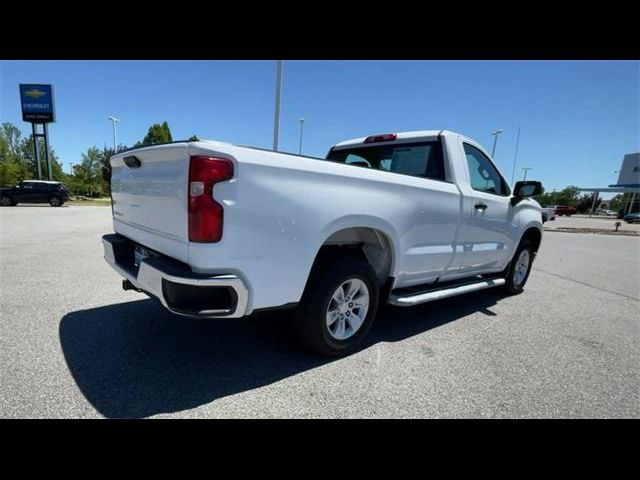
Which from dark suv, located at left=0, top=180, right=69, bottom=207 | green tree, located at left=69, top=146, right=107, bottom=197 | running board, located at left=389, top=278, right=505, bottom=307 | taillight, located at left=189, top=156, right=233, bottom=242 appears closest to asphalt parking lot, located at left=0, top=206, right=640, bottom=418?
running board, located at left=389, top=278, right=505, bottom=307

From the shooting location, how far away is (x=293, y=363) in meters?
2.71

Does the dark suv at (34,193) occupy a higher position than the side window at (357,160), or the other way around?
the side window at (357,160)

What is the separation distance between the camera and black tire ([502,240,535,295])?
197 inches

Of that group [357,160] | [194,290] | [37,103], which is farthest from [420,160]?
[37,103]

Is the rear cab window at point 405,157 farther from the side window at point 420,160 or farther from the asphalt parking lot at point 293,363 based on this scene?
the asphalt parking lot at point 293,363

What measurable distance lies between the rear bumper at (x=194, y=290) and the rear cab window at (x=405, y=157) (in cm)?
207

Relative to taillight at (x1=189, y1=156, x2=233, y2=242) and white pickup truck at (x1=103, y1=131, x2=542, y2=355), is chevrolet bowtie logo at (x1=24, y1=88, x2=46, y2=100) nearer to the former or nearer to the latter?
white pickup truck at (x1=103, y1=131, x2=542, y2=355)

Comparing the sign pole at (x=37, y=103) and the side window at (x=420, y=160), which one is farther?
the sign pole at (x=37, y=103)

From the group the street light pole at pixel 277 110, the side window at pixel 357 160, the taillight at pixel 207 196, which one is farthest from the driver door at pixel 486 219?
the street light pole at pixel 277 110

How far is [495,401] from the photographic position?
234 cm

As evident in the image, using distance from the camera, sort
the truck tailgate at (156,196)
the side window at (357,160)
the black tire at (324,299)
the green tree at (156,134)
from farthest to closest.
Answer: the green tree at (156,134) < the side window at (357,160) < the black tire at (324,299) < the truck tailgate at (156,196)

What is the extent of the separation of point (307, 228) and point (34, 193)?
27.5 metres

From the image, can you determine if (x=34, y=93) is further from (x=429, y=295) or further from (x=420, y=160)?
(x=429, y=295)

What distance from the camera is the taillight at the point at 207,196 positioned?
1939 mm
